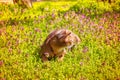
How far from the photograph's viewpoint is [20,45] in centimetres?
1016

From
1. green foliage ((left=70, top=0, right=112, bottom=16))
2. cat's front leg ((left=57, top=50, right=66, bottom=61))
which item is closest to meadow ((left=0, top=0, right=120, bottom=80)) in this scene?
green foliage ((left=70, top=0, right=112, bottom=16))

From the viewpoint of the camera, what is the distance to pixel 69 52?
9.84 m

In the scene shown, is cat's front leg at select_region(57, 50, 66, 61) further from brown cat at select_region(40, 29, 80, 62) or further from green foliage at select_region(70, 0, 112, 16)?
green foliage at select_region(70, 0, 112, 16)

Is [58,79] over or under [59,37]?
under

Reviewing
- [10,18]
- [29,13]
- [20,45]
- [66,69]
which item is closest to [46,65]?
[66,69]

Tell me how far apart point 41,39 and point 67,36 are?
198 cm

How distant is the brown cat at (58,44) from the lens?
870 cm

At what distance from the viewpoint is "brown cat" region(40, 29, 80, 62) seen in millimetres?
8703

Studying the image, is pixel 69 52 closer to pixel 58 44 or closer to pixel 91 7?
pixel 58 44

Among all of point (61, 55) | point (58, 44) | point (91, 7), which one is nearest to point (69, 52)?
point (61, 55)

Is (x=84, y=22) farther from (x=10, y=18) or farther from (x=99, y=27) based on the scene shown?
(x=10, y=18)

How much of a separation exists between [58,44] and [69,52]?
1.07 m

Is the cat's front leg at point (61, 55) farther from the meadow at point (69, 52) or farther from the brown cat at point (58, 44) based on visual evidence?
the meadow at point (69, 52)

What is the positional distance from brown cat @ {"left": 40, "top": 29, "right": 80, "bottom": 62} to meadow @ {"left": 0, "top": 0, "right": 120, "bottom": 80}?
0.20 meters
